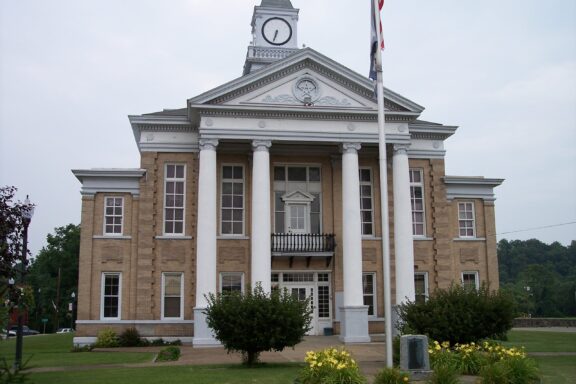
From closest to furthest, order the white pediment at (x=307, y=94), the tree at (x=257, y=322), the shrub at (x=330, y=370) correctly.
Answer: the shrub at (x=330, y=370) < the tree at (x=257, y=322) < the white pediment at (x=307, y=94)

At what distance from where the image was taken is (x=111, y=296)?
98.6ft

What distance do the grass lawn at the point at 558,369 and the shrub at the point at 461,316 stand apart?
176 centimetres

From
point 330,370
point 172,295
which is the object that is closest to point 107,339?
point 172,295

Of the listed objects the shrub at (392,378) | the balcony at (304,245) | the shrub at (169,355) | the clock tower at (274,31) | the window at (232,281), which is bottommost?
the shrub at (169,355)

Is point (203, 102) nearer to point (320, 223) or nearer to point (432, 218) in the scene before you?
point (320, 223)

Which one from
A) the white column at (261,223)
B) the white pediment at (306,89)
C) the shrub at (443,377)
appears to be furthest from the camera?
the white pediment at (306,89)

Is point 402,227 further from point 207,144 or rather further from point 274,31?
point 274,31

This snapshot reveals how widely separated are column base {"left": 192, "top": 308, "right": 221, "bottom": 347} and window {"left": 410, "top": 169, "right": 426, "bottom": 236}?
1196 cm

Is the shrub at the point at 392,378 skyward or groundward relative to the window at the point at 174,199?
groundward

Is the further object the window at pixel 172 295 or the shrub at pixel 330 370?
the window at pixel 172 295

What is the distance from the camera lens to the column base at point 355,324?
92.1ft

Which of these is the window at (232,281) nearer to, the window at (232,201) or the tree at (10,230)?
the window at (232,201)

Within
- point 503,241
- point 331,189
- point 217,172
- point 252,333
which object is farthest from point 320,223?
point 503,241

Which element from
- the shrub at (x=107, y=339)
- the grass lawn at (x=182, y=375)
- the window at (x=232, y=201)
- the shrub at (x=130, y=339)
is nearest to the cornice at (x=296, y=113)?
the window at (x=232, y=201)
